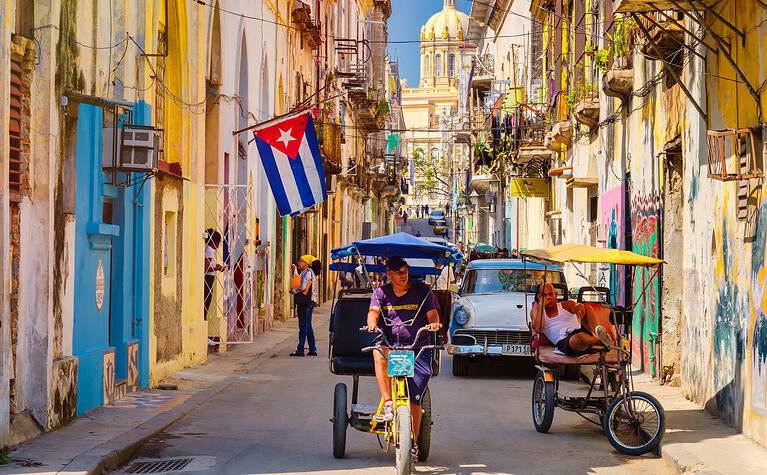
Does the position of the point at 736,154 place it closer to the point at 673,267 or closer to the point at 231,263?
the point at 673,267

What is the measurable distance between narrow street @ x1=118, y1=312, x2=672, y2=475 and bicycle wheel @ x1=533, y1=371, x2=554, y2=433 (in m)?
0.12

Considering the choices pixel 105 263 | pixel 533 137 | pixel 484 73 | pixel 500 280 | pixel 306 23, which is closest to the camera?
pixel 105 263

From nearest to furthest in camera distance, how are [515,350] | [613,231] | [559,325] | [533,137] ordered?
[559,325] < [515,350] < [613,231] < [533,137]

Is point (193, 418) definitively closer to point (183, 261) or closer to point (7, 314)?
point (7, 314)

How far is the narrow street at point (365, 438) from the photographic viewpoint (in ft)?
34.0

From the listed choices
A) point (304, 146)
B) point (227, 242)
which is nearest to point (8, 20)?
point (304, 146)

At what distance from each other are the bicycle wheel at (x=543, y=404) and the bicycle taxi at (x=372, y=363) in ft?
4.08

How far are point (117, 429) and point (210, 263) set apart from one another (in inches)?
391

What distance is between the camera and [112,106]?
42.2 feet

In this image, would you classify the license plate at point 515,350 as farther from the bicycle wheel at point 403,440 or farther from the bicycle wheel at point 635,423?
the bicycle wheel at point 403,440

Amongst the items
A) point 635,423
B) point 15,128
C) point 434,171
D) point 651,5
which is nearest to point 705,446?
point 635,423

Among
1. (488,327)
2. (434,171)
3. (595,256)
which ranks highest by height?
(434,171)

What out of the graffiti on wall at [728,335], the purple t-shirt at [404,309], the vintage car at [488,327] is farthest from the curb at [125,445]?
the graffiti on wall at [728,335]

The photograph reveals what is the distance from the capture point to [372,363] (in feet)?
36.9
